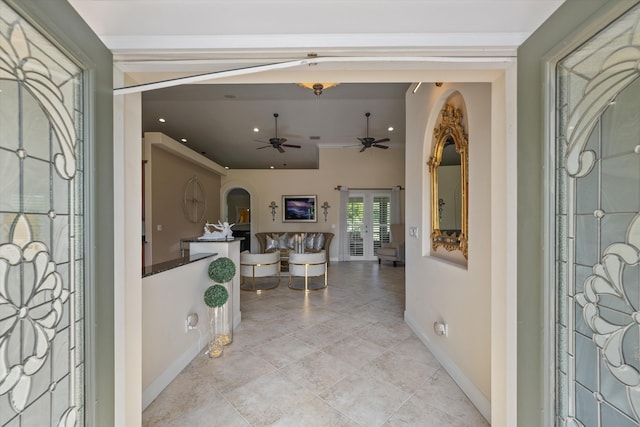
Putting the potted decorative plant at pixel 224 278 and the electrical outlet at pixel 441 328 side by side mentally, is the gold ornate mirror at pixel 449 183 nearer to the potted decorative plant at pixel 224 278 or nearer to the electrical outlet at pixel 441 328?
the electrical outlet at pixel 441 328

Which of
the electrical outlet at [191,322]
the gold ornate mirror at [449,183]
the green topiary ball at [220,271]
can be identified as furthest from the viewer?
the green topiary ball at [220,271]

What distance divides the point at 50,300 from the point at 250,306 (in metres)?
3.25

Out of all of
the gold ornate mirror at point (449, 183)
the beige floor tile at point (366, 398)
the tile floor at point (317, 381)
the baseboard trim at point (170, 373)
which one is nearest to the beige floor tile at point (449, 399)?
the tile floor at point (317, 381)

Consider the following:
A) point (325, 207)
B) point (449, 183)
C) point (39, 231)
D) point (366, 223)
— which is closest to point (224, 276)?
point (39, 231)

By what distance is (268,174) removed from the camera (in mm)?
8945

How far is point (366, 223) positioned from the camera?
8266mm

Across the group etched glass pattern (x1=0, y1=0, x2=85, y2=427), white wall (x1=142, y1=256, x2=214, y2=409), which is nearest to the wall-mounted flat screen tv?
white wall (x1=142, y1=256, x2=214, y2=409)

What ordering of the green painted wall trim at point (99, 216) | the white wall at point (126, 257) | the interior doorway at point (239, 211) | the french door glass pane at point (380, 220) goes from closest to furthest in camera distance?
the green painted wall trim at point (99, 216) → the white wall at point (126, 257) → the french door glass pane at point (380, 220) → the interior doorway at point (239, 211)

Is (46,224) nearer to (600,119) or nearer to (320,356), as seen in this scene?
(600,119)

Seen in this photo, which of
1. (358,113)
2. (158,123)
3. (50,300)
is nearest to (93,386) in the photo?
(50,300)

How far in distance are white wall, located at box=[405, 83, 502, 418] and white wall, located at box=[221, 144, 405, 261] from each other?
5.05m

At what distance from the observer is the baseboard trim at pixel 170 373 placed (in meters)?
1.81

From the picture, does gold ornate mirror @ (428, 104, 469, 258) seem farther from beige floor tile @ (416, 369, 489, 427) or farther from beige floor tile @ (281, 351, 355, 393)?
beige floor tile @ (281, 351, 355, 393)

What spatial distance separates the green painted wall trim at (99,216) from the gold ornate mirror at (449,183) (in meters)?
2.39
